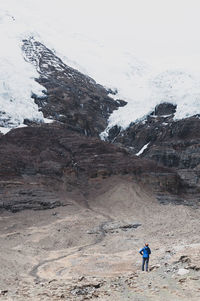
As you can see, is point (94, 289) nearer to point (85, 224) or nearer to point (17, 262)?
point (17, 262)

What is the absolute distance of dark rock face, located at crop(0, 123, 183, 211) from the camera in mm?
67438

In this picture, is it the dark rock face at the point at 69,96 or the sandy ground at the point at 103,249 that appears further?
the dark rock face at the point at 69,96

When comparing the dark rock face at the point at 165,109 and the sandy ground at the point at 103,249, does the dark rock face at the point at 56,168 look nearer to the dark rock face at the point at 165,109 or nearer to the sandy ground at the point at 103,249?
the sandy ground at the point at 103,249

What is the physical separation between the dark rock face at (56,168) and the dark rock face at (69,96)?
27.4 m

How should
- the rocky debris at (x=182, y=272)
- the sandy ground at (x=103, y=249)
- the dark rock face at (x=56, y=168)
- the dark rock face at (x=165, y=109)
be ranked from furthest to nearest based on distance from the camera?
the dark rock face at (x=165, y=109)
the dark rock face at (x=56, y=168)
the rocky debris at (x=182, y=272)
the sandy ground at (x=103, y=249)

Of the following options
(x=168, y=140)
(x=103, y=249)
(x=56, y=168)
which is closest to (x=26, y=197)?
(x=56, y=168)

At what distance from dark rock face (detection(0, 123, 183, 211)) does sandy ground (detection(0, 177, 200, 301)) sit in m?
3.31

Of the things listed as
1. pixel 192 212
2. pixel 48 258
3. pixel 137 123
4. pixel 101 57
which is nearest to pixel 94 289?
pixel 48 258

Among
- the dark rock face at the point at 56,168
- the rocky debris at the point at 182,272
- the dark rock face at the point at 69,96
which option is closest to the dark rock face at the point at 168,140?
the dark rock face at the point at 69,96

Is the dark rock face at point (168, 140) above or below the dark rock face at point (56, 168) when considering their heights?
above

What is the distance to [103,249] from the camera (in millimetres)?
43875

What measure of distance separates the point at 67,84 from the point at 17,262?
4411 inches

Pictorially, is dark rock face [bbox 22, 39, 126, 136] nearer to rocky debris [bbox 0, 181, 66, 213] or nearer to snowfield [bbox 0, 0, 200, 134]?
snowfield [bbox 0, 0, 200, 134]

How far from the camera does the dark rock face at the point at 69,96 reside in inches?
5049
